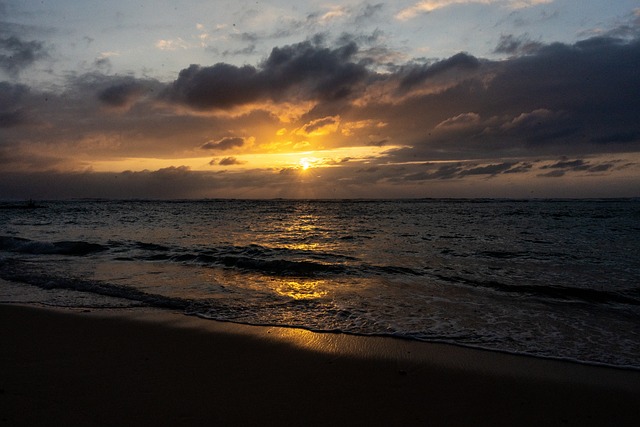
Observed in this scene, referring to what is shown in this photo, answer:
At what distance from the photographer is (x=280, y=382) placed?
16.8ft

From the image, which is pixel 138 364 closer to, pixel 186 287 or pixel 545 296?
pixel 186 287

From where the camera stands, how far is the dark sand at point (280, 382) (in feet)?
14.0

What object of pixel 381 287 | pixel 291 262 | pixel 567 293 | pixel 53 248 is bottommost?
pixel 567 293

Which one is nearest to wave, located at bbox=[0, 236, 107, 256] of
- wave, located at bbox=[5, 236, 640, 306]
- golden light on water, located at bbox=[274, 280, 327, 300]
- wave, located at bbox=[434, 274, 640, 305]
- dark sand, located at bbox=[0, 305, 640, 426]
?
wave, located at bbox=[5, 236, 640, 306]

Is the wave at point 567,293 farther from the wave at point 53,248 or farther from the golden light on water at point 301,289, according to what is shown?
the wave at point 53,248

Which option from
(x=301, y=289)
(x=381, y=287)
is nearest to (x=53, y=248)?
(x=301, y=289)

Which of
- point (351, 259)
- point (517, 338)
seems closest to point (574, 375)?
point (517, 338)

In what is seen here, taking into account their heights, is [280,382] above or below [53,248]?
below

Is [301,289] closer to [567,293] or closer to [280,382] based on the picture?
[280,382]

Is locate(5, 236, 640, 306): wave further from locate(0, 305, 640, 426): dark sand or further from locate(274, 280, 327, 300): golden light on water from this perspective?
locate(0, 305, 640, 426): dark sand

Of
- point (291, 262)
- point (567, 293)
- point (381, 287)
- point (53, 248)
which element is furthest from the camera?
point (53, 248)

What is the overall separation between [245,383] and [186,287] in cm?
643

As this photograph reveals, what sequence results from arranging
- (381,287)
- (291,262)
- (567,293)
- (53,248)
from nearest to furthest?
(567,293)
(381,287)
(291,262)
(53,248)

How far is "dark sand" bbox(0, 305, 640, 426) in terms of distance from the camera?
427 centimetres
